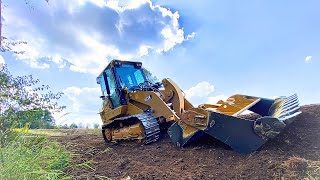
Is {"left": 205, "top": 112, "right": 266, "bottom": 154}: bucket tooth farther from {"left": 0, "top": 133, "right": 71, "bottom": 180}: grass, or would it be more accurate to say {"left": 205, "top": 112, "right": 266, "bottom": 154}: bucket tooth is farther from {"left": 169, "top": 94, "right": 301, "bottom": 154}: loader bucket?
{"left": 0, "top": 133, "right": 71, "bottom": 180}: grass

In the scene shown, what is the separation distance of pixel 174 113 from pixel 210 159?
1.96m

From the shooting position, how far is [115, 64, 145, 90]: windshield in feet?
30.0

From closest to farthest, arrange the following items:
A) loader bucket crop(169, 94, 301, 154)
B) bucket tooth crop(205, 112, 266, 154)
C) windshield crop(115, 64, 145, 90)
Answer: loader bucket crop(169, 94, 301, 154), bucket tooth crop(205, 112, 266, 154), windshield crop(115, 64, 145, 90)

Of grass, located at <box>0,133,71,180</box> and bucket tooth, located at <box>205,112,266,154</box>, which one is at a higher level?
grass, located at <box>0,133,71,180</box>

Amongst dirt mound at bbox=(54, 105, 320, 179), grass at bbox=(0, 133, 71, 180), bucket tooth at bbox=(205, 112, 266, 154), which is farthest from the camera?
bucket tooth at bbox=(205, 112, 266, 154)

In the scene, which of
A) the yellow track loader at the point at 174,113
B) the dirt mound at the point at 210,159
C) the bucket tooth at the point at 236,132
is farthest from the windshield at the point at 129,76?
the bucket tooth at the point at 236,132

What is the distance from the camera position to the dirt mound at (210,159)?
499 centimetres

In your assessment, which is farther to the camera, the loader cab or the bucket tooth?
Result: the loader cab

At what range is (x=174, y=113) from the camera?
7613mm

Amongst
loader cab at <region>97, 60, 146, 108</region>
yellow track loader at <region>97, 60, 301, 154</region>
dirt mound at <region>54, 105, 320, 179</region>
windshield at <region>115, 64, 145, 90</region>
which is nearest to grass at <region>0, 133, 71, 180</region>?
dirt mound at <region>54, 105, 320, 179</region>

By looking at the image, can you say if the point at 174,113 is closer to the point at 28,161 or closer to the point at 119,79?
the point at 119,79

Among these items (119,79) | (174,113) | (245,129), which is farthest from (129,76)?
(245,129)

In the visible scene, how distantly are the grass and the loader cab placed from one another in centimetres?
309

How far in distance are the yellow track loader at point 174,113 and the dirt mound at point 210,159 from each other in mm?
306
